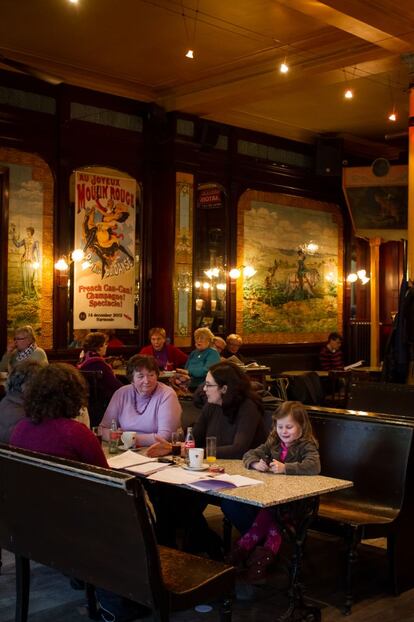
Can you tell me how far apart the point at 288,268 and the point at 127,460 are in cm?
1059

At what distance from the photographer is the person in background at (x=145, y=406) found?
5.61 meters

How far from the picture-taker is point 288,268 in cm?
1505

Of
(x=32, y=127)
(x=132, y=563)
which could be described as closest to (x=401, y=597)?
(x=132, y=563)

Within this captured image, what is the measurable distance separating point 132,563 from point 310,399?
7476 millimetres

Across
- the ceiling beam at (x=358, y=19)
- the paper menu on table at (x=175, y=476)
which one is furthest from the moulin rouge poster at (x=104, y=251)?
the paper menu on table at (x=175, y=476)

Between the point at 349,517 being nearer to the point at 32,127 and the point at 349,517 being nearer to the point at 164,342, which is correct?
the point at 164,342

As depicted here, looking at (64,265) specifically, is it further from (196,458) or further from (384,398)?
(196,458)

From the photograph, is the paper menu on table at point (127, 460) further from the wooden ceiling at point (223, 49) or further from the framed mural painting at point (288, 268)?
the framed mural painting at point (288, 268)

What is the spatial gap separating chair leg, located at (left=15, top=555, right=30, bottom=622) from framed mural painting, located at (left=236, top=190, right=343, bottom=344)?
394 inches

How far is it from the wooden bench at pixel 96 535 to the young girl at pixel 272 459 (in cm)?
86

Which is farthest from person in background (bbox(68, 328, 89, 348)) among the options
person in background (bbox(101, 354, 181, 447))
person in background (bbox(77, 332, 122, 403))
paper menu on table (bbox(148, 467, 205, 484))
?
paper menu on table (bbox(148, 467, 205, 484))

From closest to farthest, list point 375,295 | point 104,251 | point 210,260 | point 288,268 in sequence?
point 104,251, point 210,260, point 288,268, point 375,295

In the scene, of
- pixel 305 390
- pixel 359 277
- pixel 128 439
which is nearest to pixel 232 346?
pixel 305 390

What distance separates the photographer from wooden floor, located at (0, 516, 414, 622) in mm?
4508
